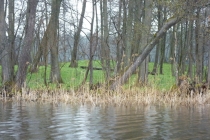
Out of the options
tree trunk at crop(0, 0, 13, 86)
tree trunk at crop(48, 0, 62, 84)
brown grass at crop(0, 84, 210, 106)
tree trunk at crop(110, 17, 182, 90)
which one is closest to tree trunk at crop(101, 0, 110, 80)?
tree trunk at crop(110, 17, 182, 90)

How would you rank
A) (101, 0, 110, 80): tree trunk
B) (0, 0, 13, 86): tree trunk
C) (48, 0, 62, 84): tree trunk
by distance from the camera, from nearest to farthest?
(101, 0, 110, 80): tree trunk
(0, 0, 13, 86): tree trunk
(48, 0, 62, 84): tree trunk

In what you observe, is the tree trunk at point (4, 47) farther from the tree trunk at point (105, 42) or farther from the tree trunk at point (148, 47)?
the tree trunk at point (148, 47)

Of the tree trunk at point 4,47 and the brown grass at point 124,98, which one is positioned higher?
the tree trunk at point 4,47

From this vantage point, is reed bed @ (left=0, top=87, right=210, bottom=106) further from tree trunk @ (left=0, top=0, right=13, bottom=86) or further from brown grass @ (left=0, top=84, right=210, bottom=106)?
tree trunk @ (left=0, top=0, right=13, bottom=86)

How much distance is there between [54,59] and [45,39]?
404 centimetres

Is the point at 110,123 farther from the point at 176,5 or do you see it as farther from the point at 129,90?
the point at 176,5

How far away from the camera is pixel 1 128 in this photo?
4.69m

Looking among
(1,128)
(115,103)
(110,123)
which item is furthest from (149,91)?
(1,128)

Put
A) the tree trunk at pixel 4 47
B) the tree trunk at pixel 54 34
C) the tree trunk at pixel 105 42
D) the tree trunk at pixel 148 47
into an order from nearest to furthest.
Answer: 1. the tree trunk at pixel 148 47
2. the tree trunk at pixel 105 42
3. the tree trunk at pixel 4 47
4. the tree trunk at pixel 54 34

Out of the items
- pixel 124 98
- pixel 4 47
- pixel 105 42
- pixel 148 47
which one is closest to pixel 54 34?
pixel 105 42

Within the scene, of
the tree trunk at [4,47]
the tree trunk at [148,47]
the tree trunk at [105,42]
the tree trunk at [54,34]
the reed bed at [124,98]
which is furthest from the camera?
the tree trunk at [54,34]

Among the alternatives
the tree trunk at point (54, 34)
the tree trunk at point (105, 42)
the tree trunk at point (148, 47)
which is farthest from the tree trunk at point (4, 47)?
the tree trunk at point (148, 47)

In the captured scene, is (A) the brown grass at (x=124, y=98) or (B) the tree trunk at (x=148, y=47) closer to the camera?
(A) the brown grass at (x=124, y=98)

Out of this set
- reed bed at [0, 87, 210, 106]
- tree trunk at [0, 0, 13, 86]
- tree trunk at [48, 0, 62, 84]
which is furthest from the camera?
tree trunk at [48, 0, 62, 84]
